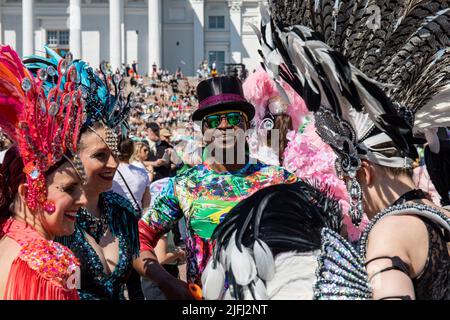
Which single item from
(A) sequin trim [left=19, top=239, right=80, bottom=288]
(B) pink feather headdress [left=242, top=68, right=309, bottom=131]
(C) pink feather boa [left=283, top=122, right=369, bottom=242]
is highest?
(B) pink feather headdress [left=242, top=68, right=309, bottom=131]

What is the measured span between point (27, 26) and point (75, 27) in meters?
3.84

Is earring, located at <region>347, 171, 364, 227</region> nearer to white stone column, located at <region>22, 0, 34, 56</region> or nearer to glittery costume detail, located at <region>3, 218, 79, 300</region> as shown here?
glittery costume detail, located at <region>3, 218, 79, 300</region>

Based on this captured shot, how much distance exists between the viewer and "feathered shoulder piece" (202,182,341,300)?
232 centimetres

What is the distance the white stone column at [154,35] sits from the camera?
60.0 meters

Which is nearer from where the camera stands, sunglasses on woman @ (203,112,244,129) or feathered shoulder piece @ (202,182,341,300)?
feathered shoulder piece @ (202,182,341,300)

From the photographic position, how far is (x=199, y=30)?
63.6 metres

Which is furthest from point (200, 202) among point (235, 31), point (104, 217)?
point (235, 31)

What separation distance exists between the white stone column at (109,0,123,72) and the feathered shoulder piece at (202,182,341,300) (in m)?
55.0

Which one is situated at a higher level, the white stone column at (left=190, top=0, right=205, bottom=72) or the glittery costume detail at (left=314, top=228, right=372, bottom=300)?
the white stone column at (left=190, top=0, right=205, bottom=72)

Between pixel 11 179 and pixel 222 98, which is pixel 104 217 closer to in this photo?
pixel 222 98

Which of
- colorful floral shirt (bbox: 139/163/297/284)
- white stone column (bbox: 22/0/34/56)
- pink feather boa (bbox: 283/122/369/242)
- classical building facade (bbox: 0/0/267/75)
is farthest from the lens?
classical building facade (bbox: 0/0/267/75)

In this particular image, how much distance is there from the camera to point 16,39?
61.7 m

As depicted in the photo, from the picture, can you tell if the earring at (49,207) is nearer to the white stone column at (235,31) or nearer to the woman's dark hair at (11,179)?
the woman's dark hair at (11,179)

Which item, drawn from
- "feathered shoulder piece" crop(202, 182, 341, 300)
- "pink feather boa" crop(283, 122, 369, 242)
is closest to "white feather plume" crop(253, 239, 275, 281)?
"feathered shoulder piece" crop(202, 182, 341, 300)
